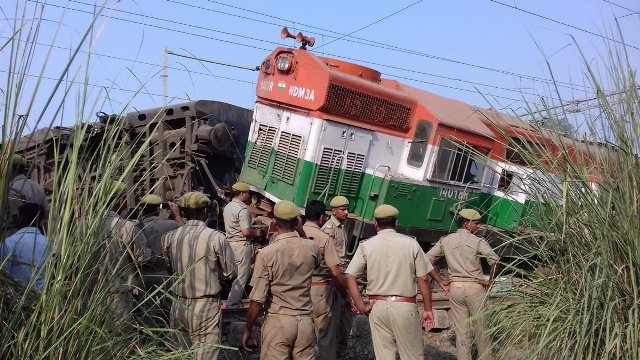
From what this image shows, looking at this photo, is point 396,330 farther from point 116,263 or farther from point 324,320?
point 116,263

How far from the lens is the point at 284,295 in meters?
5.28

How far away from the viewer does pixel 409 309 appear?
5.53m

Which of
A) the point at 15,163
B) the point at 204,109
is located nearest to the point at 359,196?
the point at 204,109

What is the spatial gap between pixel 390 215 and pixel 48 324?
3328 mm

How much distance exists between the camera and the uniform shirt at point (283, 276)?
5270 mm

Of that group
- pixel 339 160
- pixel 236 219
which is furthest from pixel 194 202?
pixel 339 160

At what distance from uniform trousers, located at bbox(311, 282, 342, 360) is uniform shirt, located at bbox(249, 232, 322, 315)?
1.16m

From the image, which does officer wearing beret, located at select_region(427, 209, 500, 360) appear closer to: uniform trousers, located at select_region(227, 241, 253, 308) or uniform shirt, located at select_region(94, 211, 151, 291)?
uniform trousers, located at select_region(227, 241, 253, 308)

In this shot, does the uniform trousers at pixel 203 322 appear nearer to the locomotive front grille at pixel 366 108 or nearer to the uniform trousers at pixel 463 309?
the uniform trousers at pixel 463 309

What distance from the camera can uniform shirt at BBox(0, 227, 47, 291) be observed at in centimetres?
291

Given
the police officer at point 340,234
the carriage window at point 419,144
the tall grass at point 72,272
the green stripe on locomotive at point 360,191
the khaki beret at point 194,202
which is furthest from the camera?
the carriage window at point 419,144

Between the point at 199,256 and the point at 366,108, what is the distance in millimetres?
5943

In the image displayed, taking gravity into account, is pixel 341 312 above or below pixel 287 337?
below

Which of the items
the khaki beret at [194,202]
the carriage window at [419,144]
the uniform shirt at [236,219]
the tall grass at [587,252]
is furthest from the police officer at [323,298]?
the carriage window at [419,144]
